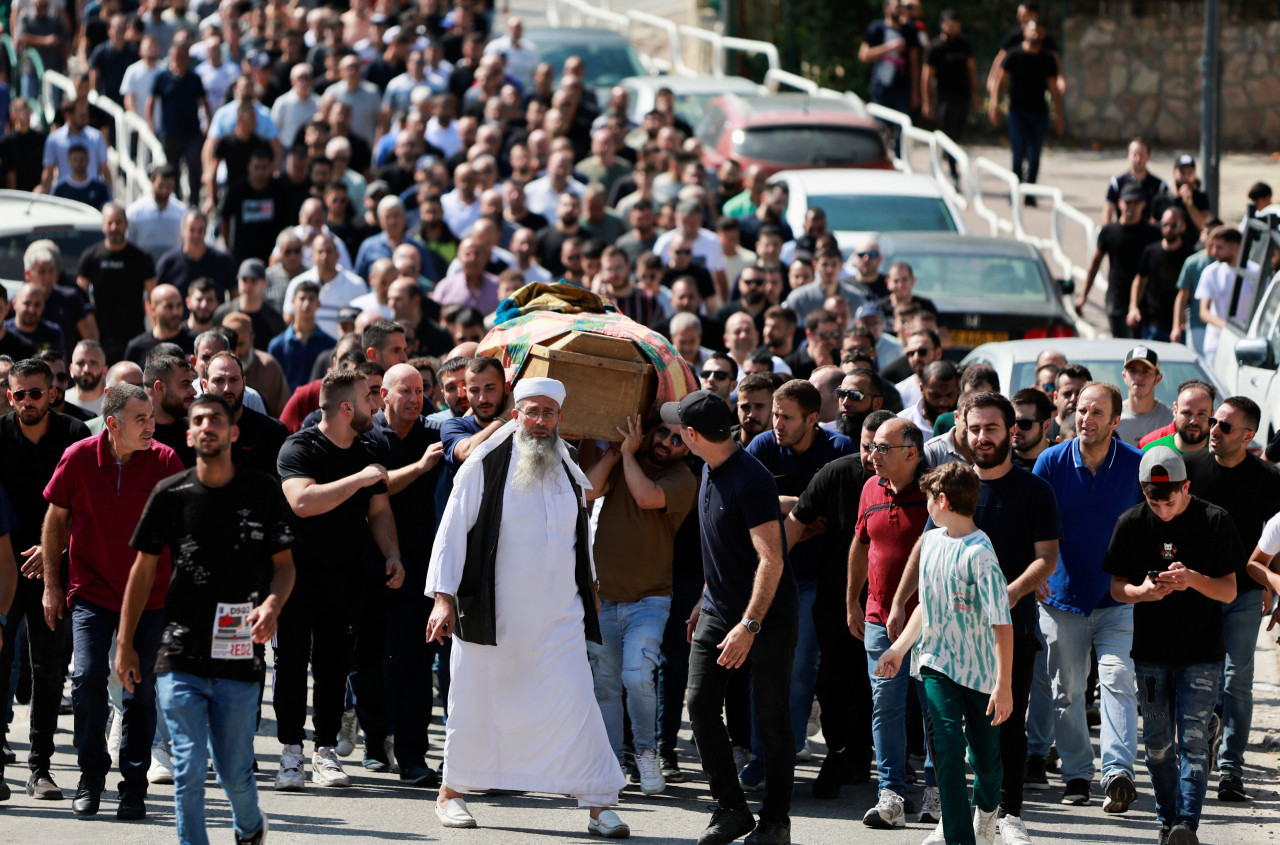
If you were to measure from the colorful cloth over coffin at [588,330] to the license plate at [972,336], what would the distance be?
653 cm

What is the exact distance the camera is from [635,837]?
8836 millimetres

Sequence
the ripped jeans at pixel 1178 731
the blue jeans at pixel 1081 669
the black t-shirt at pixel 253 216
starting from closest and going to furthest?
1. the ripped jeans at pixel 1178 731
2. the blue jeans at pixel 1081 669
3. the black t-shirt at pixel 253 216

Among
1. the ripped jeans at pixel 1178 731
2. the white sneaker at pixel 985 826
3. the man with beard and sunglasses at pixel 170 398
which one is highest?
the man with beard and sunglasses at pixel 170 398

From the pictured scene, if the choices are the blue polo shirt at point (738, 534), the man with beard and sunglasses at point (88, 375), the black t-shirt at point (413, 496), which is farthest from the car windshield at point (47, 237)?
the blue polo shirt at point (738, 534)

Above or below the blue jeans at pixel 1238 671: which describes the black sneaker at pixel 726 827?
below

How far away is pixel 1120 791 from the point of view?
9.10m

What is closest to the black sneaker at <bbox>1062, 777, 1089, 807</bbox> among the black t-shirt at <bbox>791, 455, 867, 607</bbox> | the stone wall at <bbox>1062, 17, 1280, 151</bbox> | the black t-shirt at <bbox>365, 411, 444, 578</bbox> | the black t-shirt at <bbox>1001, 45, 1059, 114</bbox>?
the black t-shirt at <bbox>791, 455, 867, 607</bbox>

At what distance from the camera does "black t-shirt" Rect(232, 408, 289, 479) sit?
988 centimetres

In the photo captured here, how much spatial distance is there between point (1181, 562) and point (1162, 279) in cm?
910

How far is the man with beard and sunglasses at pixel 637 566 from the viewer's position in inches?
378

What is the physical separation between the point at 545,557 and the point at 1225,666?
11.2 feet


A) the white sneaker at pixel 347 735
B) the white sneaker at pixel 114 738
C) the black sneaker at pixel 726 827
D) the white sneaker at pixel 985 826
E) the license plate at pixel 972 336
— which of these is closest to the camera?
the white sneaker at pixel 985 826

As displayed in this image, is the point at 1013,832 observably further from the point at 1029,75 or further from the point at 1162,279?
the point at 1029,75

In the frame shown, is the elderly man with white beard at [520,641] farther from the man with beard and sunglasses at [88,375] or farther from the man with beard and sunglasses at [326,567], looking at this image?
the man with beard and sunglasses at [88,375]
